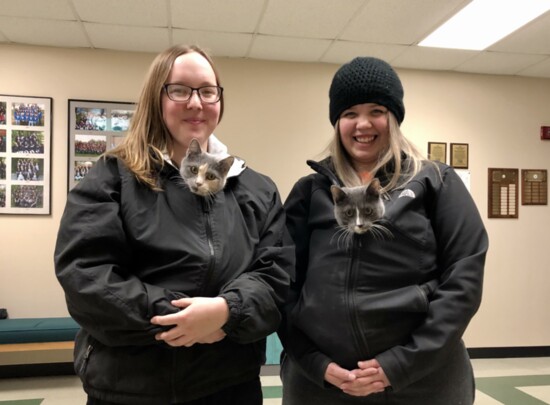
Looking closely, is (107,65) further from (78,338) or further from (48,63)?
(78,338)

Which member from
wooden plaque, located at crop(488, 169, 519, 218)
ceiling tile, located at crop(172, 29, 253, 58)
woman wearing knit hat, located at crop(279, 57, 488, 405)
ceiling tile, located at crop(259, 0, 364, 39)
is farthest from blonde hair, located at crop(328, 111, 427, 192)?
wooden plaque, located at crop(488, 169, 519, 218)

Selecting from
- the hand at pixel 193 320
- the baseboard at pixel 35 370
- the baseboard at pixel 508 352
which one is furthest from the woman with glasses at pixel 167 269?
the baseboard at pixel 508 352

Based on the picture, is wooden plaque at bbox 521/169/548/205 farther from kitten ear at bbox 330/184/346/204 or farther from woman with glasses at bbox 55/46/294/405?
woman with glasses at bbox 55/46/294/405

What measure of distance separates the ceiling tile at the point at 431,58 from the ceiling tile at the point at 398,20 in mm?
275

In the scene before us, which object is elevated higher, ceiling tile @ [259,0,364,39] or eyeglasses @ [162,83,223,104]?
ceiling tile @ [259,0,364,39]

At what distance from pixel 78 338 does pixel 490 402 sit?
3.35 m

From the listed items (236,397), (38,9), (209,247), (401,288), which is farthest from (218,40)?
(236,397)

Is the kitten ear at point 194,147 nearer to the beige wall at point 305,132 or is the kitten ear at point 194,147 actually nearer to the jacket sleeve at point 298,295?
the jacket sleeve at point 298,295

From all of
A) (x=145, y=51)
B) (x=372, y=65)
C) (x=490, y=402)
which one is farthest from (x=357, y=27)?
(x=490, y=402)

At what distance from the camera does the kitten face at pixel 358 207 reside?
1282mm

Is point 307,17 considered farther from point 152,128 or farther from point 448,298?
point 448,298

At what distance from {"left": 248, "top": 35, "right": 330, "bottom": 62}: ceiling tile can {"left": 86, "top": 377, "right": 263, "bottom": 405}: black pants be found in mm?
3245

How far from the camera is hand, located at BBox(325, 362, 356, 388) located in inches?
47.6

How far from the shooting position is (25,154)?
4047mm
